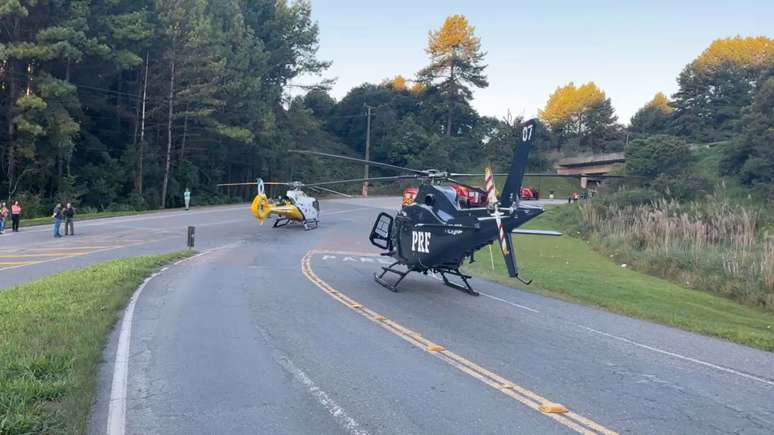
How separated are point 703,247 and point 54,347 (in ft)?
75.4

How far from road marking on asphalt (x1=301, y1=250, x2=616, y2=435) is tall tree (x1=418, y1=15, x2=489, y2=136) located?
85.7 m

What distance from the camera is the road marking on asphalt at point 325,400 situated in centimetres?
596

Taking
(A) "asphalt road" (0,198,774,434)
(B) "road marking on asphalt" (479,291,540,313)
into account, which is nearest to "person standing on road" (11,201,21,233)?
(A) "asphalt road" (0,198,774,434)

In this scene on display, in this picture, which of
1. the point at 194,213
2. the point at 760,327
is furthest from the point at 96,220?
the point at 760,327

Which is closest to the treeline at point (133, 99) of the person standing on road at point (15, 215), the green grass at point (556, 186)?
the person standing on road at point (15, 215)

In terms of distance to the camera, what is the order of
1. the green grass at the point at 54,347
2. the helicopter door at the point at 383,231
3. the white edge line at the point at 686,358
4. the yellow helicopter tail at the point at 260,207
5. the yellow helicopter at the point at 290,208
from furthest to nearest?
the yellow helicopter at the point at 290,208, the yellow helicopter tail at the point at 260,207, the helicopter door at the point at 383,231, the white edge line at the point at 686,358, the green grass at the point at 54,347

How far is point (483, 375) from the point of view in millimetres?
7703

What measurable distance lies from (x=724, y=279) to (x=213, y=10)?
48754mm

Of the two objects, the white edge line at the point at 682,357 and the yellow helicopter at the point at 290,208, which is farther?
the yellow helicopter at the point at 290,208

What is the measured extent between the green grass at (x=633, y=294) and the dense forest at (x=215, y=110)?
21.2 metres

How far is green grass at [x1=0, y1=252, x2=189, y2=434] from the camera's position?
5.87 metres

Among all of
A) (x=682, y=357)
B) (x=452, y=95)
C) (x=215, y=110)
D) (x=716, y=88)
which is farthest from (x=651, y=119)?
(x=682, y=357)

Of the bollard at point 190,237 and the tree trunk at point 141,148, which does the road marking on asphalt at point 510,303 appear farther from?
the tree trunk at point 141,148

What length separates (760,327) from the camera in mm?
14305
